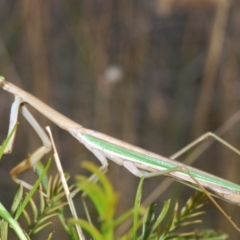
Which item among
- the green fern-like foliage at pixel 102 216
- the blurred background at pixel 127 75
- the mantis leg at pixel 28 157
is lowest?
the green fern-like foliage at pixel 102 216

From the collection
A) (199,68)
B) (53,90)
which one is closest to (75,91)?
(53,90)

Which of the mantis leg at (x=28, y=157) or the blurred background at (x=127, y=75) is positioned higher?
the blurred background at (x=127, y=75)

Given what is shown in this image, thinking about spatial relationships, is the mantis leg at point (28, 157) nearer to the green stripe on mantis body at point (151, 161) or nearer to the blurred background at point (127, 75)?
the green stripe on mantis body at point (151, 161)

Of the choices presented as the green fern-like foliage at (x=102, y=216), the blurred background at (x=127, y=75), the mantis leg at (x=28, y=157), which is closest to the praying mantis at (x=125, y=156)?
the mantis leg at (x=28, y=157)

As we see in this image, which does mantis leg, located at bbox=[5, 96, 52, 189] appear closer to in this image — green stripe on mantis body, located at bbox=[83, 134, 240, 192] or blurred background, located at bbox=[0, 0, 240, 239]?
green stripe on mantis body, located at bbox=[83, 134, 240, 192]

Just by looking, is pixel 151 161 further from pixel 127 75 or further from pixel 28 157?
pixel 127 75

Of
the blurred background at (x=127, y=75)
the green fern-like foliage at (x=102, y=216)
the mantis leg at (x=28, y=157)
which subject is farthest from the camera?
the blurred background at (x=127, y=75)

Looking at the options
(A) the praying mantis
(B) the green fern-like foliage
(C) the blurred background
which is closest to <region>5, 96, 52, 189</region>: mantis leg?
(A) the praying mantis
